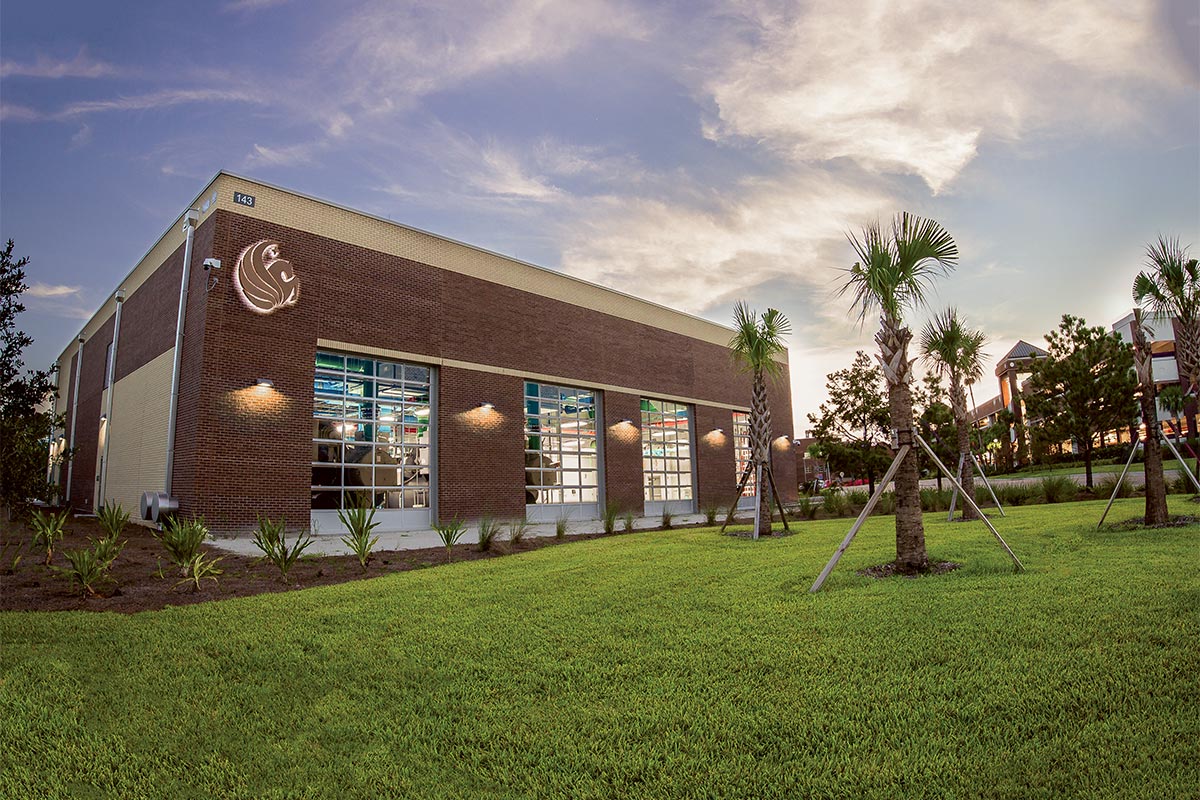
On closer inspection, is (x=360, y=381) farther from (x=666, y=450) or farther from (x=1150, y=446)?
(x=1150, y=446)

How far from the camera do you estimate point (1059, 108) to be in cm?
932

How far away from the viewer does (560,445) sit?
903 inches

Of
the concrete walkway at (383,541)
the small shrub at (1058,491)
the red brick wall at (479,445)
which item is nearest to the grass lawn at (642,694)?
the concrete walkway at (383,541)

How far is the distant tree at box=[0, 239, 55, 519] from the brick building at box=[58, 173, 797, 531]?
2610 millimetres

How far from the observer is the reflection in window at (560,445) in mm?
22047

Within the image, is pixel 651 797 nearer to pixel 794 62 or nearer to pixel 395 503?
pixel 794 62

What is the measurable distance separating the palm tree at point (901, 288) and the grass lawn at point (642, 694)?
1131 millimetres

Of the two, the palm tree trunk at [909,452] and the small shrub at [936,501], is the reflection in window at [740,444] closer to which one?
the small shrub at [936,501]

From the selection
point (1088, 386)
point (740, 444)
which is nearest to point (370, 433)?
point (740, 444)

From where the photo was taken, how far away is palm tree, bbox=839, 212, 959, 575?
7094 millimetres

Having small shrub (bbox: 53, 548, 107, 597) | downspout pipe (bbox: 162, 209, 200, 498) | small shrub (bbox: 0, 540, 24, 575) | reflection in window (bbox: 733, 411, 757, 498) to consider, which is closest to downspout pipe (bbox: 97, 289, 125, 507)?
downspout pipe (bbox: 162, 209, 200, 498)

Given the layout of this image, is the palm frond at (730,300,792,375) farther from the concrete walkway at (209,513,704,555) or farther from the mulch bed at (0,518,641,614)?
the mulch bed at (0,518,641,614)

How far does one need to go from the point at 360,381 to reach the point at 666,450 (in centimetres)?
1376

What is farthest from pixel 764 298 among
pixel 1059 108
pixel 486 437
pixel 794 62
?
pixel 486 437
